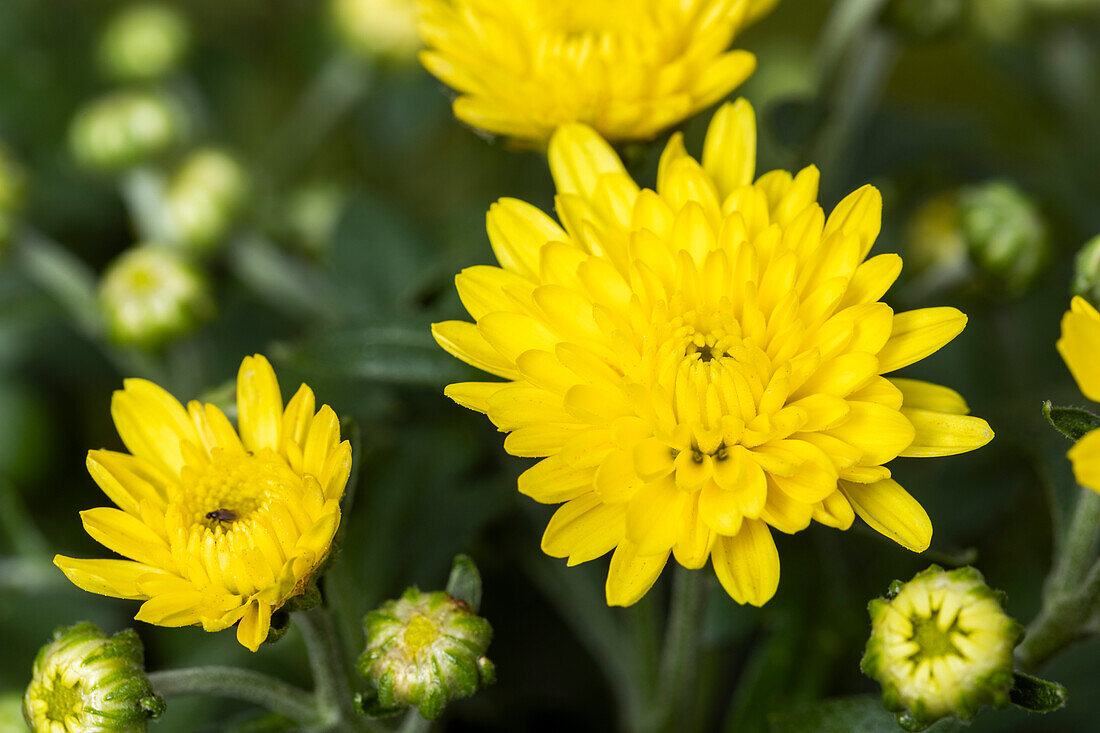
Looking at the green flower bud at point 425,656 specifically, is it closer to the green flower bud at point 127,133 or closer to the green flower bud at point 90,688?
the green flower bud at point 90,688

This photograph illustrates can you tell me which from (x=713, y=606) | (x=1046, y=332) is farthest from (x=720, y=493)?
(x=1046, y=332)

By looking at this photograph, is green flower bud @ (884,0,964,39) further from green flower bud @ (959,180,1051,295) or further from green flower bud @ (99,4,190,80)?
green flower bud @ (99,4,190,80)

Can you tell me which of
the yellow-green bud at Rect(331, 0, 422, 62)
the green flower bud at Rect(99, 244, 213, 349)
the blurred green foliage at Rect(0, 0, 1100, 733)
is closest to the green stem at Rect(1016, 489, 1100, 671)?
the blurred green foliage at Rect(0, 0, 1100, 733)

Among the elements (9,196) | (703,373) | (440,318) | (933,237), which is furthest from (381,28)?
(703,373)

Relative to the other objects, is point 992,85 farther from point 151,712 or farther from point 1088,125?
→ point 151,712

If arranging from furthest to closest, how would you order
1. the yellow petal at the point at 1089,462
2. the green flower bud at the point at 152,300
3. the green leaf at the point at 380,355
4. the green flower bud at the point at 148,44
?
1. the green flower bud at the point at 148,44
2. the green flower bud at the point at 152,300
3. the green leaf at the point at 380,355
4. the yellow petal at the point at 1089,462

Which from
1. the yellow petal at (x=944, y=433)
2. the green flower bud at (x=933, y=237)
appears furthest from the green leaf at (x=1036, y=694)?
the green flower bud at (x=933, y=237)
